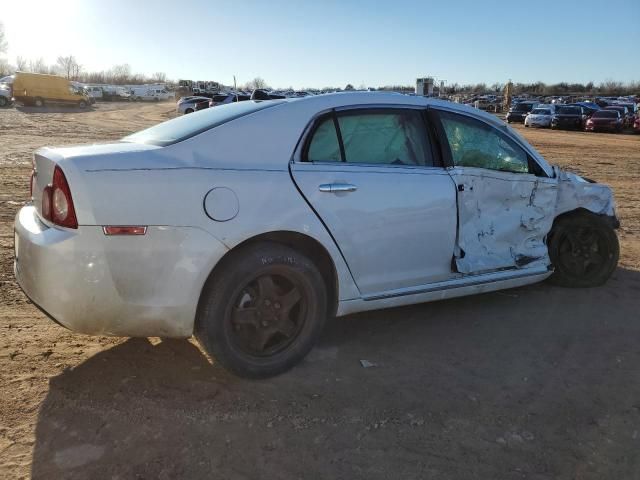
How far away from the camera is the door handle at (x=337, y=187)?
3383 mm

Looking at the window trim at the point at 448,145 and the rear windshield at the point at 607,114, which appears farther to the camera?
the rear windshield at the point at 607,114

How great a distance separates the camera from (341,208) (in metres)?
3.43

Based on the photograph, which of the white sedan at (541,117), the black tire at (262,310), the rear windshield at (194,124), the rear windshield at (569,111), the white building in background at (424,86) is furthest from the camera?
the white sedan at (541,117)

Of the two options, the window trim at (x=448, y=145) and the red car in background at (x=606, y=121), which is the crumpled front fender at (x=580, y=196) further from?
the red car in background at (x=606, y=121)

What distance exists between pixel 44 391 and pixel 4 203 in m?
5.81

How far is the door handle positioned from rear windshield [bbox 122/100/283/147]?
0.64 m

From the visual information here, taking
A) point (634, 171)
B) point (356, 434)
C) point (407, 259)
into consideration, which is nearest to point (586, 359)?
point (407, 259)

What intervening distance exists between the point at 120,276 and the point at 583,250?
403 centimetres

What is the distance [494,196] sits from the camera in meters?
4.25

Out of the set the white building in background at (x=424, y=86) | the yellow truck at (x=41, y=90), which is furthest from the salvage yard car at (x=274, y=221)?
the yellow truck at (x=41, y=90)

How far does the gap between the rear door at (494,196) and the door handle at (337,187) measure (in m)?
0.88

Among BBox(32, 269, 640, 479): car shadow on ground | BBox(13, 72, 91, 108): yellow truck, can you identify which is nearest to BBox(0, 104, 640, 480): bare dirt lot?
BBox(32, 269, 640, 479): car shadow on ground

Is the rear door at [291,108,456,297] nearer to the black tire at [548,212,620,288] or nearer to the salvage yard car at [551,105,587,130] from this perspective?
the black tire at [548,212,620,288]

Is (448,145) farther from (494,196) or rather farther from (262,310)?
(262,310)
